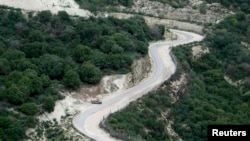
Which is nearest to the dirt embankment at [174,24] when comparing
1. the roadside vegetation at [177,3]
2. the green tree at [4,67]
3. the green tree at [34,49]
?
the roadside vegetation at [177,3]

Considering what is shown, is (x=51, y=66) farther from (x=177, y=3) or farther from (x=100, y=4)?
(x=177, y=3)

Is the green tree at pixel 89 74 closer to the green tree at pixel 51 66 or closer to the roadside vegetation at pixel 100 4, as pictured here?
the green tree at pixel 51 66

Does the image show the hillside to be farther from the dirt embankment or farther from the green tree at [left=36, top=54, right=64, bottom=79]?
the dirt embankment

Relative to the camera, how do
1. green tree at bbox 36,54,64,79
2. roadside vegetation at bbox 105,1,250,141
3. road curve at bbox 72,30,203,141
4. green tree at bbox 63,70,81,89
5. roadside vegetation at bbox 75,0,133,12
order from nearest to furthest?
road curve at bbox 72,30,203,141 → roadside vegetation at bbox 105,1,250,141 → green tree at bbox 63,70,81,89 → green tree at bbox 36,54,64,79 → roadside vegetation at bbox 75,0,133,12

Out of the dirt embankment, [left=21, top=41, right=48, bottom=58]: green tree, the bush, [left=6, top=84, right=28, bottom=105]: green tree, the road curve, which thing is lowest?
the road curve

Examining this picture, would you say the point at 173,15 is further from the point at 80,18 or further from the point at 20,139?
the point at 20,139

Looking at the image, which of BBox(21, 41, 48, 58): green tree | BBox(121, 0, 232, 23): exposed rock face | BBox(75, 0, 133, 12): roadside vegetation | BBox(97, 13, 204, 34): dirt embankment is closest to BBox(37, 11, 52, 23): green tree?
BBox(21, 41, 48, 58): green tree

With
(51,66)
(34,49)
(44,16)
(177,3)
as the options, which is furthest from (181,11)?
(51,66)
